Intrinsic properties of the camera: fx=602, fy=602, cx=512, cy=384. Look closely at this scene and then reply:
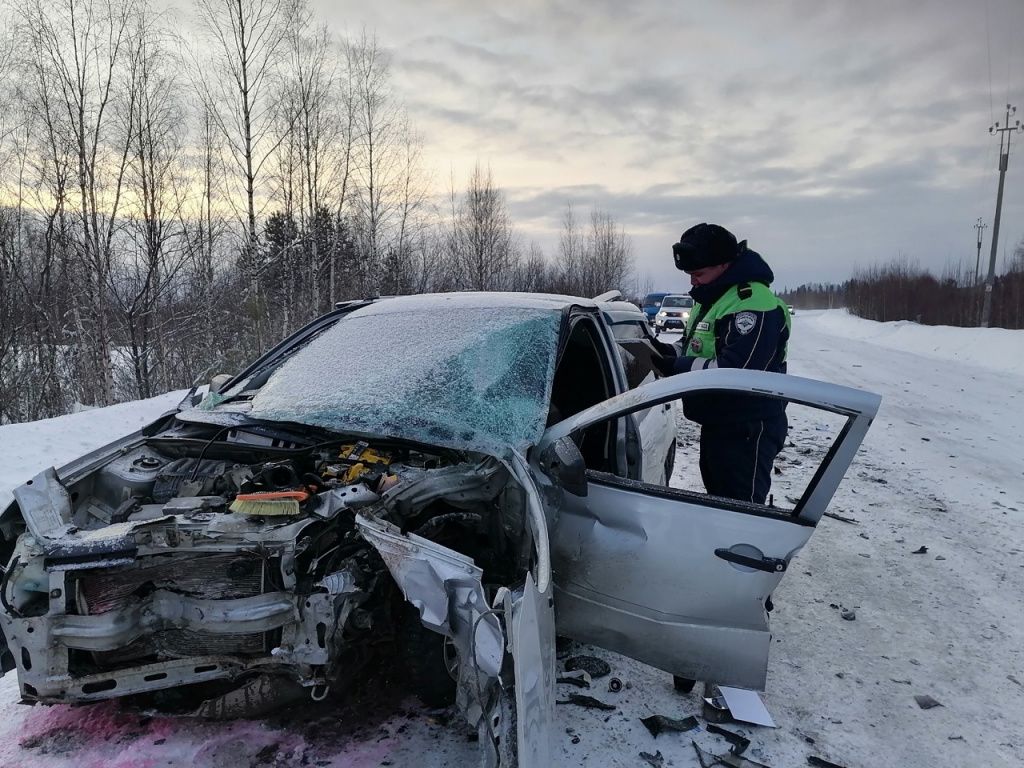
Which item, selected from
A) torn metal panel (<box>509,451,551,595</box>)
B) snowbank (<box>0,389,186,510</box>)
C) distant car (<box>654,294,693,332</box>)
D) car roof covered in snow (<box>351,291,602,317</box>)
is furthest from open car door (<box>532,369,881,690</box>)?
distant car (<box>654,294,693,332</box>)

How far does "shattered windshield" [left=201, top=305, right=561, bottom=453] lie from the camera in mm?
2381

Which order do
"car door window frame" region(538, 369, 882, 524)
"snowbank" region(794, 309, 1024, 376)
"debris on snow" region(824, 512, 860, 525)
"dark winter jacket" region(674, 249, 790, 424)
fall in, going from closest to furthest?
"car door window frame" region(538, 369, 882, 524), "dark winter jacket" region(674, 249, 790, 424), "debris on snow" region(824, 512, 860, 525), "snowbank" region(794, 309, 1024, 376)

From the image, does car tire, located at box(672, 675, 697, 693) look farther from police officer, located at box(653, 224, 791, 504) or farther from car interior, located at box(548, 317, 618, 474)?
car interior, located at box(548, 317, 618, 474)

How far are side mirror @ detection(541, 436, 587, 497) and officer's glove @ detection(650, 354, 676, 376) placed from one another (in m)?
1.33

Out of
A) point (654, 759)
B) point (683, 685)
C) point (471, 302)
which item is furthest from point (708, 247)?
Answer: point (654, 759)

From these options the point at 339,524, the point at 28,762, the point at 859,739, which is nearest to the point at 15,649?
the point at 28,762

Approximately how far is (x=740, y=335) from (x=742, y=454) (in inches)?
23.8

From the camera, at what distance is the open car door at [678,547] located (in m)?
2.16

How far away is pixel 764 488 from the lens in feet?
10.3

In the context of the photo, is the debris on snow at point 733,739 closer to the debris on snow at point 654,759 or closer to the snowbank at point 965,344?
the debris on snow at point 654,759

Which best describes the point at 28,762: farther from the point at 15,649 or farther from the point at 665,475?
the point at 665,475

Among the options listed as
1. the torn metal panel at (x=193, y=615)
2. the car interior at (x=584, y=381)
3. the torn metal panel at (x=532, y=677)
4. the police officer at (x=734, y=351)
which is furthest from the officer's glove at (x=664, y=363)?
the torn metal panel at (x=193, y=615)

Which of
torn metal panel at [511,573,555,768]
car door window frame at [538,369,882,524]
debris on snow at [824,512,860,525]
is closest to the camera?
torn metal panel at [511,573,555,768]

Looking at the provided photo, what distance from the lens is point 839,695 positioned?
104 inches
